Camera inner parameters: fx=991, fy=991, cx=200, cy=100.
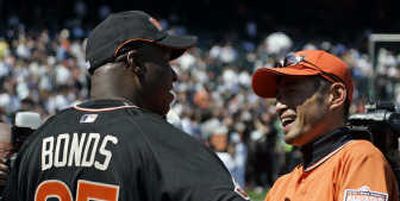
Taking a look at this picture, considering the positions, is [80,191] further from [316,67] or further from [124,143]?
[316,67]

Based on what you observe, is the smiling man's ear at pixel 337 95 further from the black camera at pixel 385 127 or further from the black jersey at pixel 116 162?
the black jersey at pixel 116 162

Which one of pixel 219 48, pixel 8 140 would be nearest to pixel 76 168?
Answer: pixel 8 140

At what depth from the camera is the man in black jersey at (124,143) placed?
2326 millimetres

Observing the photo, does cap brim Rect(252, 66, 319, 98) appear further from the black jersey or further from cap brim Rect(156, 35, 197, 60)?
the black jersey

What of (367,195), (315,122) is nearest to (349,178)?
(367,195)

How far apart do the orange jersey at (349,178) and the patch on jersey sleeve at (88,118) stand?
29.1 inches

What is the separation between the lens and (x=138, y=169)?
7.71 ft

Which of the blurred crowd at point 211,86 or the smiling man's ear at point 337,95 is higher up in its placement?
the smiling man's ear at point 337,95

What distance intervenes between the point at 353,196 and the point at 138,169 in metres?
0.71

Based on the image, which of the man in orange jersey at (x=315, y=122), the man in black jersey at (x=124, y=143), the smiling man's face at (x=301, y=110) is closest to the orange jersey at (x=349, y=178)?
the man in orange jersey at (x=315, y=122)

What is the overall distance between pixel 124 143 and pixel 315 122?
2.86 feet

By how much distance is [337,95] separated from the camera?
121 inches

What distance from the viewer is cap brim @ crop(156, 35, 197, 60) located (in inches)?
99.7

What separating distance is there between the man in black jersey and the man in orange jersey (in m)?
0.58
